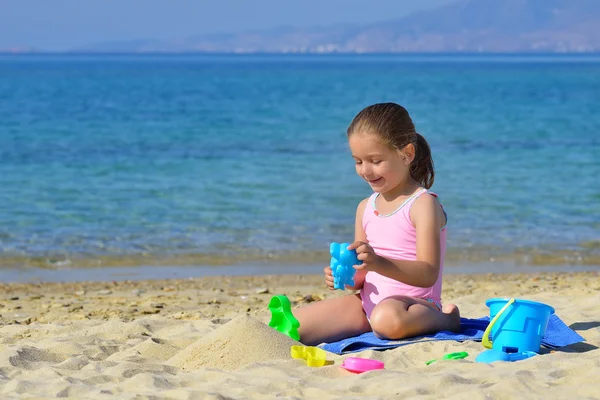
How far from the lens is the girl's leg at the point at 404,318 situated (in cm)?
447

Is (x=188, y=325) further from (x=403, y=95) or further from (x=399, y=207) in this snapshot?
(x=403, y=95)

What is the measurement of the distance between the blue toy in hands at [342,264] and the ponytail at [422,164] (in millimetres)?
660

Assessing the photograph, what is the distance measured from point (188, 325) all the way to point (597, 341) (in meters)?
2.27

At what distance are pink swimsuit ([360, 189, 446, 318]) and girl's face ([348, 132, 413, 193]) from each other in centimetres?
15

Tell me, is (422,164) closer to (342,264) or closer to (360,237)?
(360,237)

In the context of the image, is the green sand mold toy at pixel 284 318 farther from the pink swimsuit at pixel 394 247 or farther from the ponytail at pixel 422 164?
the ponytail at pixel 422 164

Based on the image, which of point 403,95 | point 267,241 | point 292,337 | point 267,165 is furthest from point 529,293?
point 403,95

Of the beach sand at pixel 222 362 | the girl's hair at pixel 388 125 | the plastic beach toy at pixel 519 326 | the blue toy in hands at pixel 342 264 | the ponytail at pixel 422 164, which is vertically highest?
the girl's hair at pixel 388 125

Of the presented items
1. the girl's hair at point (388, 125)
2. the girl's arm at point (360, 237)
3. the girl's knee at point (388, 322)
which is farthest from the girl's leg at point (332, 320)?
the girl's hair at point (388, 125)

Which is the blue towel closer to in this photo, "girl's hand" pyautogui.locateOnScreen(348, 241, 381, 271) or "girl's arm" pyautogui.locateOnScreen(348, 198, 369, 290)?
"girl's arm" pyautogui.locateOnScreen(348, 198, 369, 290)

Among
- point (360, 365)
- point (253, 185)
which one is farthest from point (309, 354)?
point (253, 185)

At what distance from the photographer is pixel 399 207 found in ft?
15.1

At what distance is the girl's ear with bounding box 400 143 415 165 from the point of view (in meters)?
4.50

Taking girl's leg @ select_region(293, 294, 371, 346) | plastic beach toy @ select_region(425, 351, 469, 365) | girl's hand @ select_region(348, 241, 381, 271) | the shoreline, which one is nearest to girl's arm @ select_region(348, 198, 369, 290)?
girl's leg @ select_region(293, 294, 371, 346)
